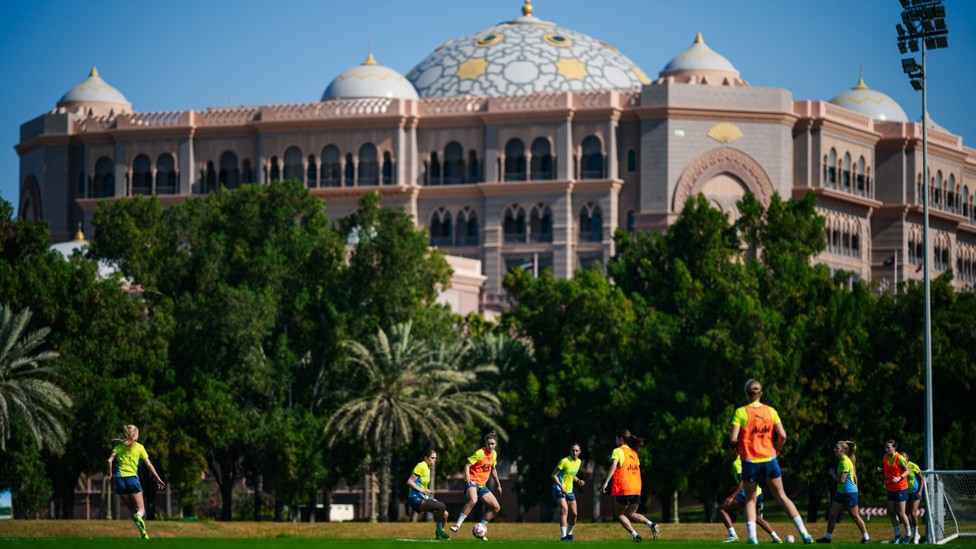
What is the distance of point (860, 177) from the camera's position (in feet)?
323

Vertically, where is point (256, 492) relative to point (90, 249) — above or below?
below

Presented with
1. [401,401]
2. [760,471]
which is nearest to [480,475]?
[760,471]

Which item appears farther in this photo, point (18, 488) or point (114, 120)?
point (114, 120)

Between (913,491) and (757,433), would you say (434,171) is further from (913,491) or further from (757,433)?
(757,433)

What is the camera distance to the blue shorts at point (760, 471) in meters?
25.7

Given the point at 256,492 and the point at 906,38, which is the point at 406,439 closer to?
the point at 256,492

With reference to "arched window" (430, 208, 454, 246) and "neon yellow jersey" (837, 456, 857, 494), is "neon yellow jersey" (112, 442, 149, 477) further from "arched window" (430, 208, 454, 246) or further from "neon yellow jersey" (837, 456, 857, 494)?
Result: "arched window" (430, 208, 454, 246)

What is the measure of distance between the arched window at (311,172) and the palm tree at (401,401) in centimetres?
3681

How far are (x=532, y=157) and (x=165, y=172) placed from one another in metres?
19.5

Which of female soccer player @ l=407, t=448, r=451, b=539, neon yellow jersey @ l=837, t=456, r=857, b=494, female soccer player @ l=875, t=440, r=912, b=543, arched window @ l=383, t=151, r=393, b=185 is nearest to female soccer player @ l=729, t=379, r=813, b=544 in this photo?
neon yellow jersey @ l=837, t=456, r=857, b=494

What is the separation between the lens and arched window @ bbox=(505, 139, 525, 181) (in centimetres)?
9450

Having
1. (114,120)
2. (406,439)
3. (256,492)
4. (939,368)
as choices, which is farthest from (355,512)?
(114,120)

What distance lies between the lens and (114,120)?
10119 cm

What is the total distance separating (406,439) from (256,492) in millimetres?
7642
